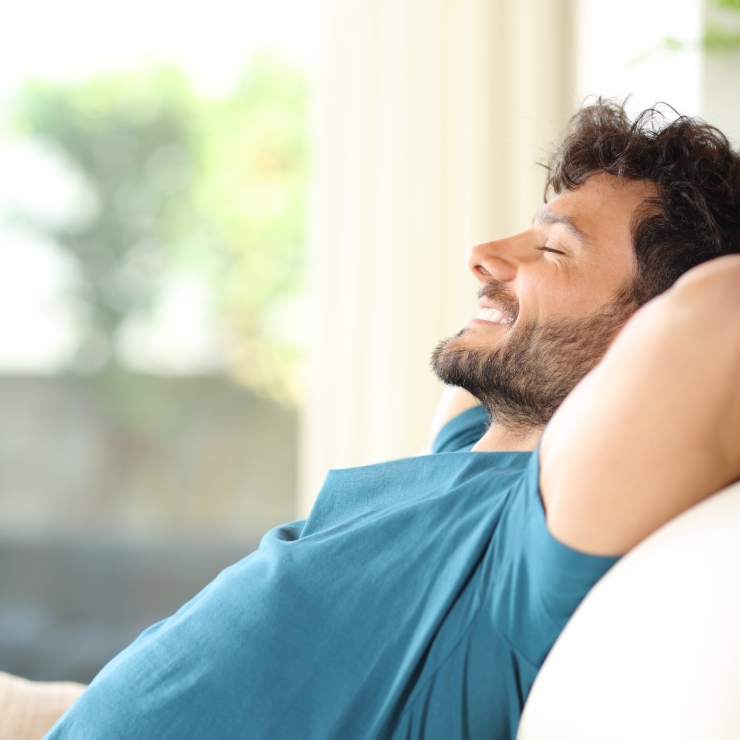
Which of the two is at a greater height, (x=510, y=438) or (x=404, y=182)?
(x=404, y=182)

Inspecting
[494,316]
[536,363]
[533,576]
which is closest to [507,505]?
[533,576]

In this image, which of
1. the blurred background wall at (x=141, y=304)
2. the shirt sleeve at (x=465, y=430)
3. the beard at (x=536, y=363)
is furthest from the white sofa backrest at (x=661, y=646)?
the blurred background wall at (x=141, y=304)

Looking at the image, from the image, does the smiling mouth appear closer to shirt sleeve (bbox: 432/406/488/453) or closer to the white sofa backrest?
shirt sleeve (bbox: 432/406/488/453)

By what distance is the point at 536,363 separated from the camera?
1.06m

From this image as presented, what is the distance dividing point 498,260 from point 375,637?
56 centimetres

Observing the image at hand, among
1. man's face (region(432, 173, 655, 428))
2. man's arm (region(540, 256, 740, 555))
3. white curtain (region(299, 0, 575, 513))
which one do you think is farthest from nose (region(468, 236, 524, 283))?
white curtain (region(299, 0, 575, 513))

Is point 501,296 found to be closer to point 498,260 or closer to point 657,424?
point 498,260

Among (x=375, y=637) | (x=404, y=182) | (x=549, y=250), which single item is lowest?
(x=375, y=637)

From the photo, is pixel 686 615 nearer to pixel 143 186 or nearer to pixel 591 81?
pixel 591 81

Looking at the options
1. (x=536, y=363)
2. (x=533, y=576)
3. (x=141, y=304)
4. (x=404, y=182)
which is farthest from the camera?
(x=141, y=304)

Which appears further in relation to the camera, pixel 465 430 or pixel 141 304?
pixel 141 304

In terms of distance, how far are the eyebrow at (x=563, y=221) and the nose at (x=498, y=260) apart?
5 cm

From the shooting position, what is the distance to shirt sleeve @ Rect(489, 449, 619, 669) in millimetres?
667

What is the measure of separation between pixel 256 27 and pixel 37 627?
245cm
